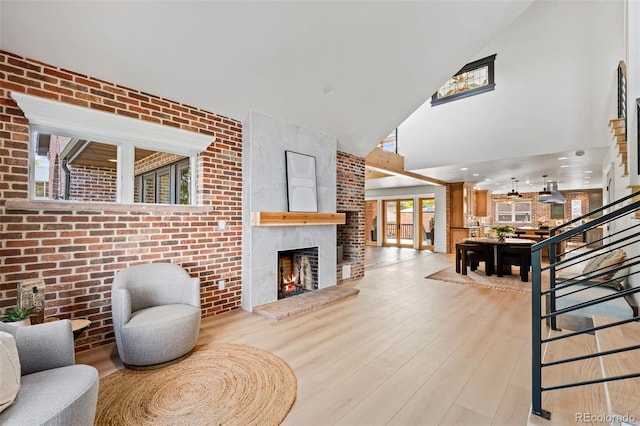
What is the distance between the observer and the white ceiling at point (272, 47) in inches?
92.0

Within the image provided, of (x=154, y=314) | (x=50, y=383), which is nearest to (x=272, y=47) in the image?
(x=154, y=314)

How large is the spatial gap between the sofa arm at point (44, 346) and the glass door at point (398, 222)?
35.9ft

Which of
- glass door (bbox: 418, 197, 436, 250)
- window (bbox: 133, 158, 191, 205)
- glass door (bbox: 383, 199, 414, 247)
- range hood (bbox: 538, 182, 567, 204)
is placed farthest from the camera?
glass door (bbox: 383, 199, 414, 247)

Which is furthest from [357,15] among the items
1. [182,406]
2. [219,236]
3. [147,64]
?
[182,406]

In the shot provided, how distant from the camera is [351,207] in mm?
5645

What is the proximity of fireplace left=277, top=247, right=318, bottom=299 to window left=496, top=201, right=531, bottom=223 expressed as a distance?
13625 millimetres

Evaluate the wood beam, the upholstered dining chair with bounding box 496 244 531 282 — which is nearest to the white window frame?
the wood beam

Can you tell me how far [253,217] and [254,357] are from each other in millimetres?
1690

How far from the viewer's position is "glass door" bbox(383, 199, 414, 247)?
11727 mm

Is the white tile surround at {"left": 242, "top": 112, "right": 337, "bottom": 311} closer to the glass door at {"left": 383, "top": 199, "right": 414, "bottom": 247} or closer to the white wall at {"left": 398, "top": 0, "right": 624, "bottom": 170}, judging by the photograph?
the white wall at {"left": 398, "top": 0, "right": 624, "bottom": 170}

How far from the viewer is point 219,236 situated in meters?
3.68

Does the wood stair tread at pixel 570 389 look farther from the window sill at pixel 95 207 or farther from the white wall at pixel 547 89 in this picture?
the white wall at pixel 547 89

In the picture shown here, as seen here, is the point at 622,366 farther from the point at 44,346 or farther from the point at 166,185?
the point at 166,185

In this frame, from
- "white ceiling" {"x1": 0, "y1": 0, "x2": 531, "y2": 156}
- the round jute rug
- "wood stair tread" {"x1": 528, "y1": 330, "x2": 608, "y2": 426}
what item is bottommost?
the round jute rug
